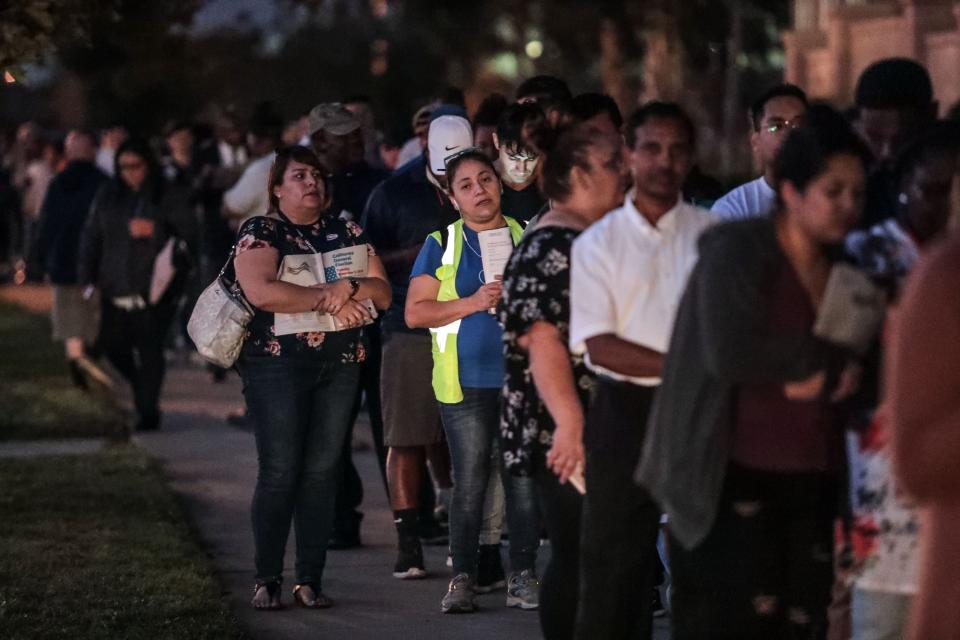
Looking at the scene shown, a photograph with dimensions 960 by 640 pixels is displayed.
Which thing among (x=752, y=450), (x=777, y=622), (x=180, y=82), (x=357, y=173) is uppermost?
(x=180, y=82)

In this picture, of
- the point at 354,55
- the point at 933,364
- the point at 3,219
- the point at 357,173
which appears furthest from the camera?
the point at 354,55

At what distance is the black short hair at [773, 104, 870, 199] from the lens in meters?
5.06

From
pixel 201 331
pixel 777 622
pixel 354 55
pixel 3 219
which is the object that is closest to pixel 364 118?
pixel 201 331

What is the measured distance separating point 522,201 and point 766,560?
3.87 metres

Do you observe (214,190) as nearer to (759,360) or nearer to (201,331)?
(201,331)

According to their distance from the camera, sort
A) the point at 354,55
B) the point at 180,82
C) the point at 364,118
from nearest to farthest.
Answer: the point at 364,118, the point at 180,82, the point at 354,55

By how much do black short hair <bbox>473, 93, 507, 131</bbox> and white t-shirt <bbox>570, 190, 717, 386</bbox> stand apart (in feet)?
13.3

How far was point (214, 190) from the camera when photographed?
1555 centimetres

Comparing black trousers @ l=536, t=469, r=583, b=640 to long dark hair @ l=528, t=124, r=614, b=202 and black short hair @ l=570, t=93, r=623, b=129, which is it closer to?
long dark hair @ l=528, t=124, r=614, b=202

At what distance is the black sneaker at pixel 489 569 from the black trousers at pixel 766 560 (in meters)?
3.48

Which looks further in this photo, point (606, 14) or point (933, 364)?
point (606, 14)

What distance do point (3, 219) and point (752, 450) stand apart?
28077 mm

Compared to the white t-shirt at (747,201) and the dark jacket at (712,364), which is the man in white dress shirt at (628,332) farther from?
the white t-shirt at (747,201)

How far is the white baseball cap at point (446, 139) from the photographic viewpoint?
887cm
